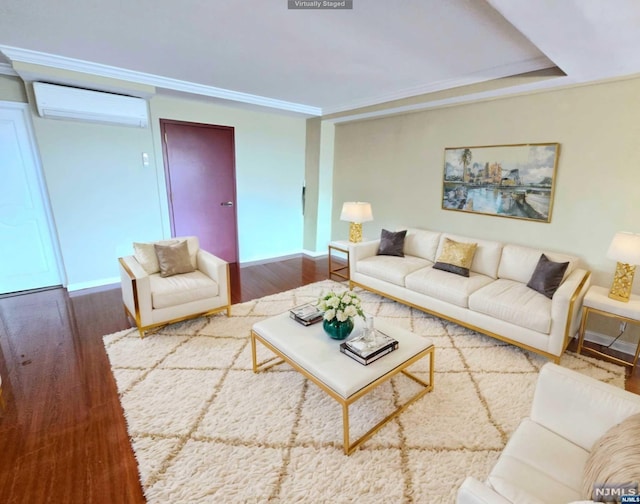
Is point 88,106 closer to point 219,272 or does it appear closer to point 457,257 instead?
point 219,272

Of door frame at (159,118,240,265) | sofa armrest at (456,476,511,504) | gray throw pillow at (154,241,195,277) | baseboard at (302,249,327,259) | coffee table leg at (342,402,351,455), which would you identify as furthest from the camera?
baseboard at (302,249,327,259)

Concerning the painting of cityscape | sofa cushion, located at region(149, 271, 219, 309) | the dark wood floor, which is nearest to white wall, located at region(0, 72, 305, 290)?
the dark wood floor

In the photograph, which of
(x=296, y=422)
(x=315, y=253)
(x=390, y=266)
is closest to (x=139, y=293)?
(x=296, y=422)

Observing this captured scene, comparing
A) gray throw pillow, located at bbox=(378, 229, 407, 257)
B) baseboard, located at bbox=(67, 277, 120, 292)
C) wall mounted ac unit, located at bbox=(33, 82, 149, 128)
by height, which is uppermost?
wall mounted ac unit, located at bbox=(33, 82, 149, 128)

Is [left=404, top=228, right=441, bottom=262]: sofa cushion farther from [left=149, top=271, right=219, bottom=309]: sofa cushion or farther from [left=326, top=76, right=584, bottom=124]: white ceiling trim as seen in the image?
[left=149, top=271, right=219, bottom=309]: sofa cushion

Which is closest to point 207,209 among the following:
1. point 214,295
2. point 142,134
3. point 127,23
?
point 142,134

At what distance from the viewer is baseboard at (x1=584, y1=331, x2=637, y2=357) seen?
9.32ft

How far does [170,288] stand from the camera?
A: 3027 millimetres

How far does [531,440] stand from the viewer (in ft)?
4.60

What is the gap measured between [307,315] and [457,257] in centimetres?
190

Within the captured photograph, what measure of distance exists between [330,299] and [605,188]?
265 centimetres

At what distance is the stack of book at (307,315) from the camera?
241 centimetres

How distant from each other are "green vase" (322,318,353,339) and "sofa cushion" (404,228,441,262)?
7.04ft

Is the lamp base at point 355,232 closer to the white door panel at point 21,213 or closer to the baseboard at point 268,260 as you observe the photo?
the baseboard at point 268,260
